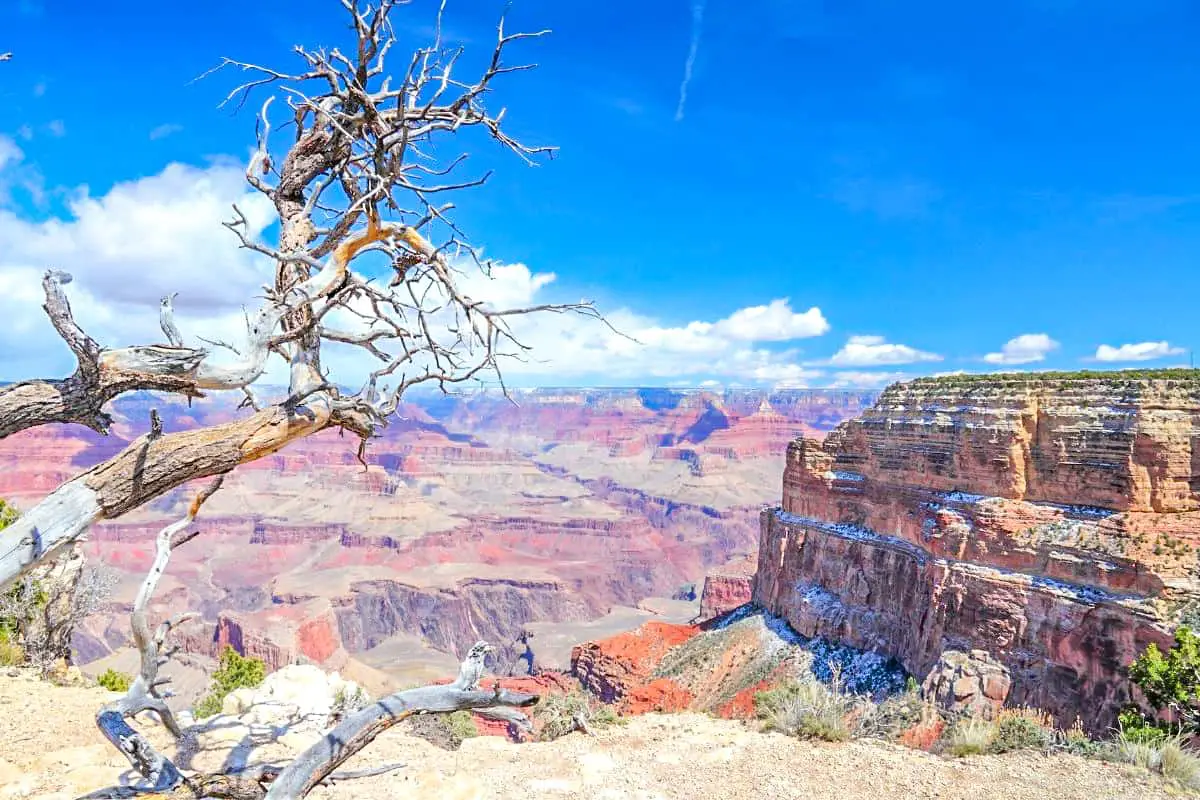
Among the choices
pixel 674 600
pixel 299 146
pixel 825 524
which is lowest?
pixel 674 600

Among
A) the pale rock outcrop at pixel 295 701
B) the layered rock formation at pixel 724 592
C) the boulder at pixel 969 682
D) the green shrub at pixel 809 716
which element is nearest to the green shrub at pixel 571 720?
the green shrub at pixel 809 716

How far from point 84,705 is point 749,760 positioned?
429 inches

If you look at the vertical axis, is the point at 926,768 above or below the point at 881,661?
above

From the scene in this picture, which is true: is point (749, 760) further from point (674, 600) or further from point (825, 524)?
point (674, 600)

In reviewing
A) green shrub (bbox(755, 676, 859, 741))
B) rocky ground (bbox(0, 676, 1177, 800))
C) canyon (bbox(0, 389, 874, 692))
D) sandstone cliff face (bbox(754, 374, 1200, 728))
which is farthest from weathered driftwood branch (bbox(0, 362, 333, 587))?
canyon (bbox(0, 389, 874, 692))

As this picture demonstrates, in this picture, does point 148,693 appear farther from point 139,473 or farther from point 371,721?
point 139,473

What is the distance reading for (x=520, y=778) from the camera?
8.70 m

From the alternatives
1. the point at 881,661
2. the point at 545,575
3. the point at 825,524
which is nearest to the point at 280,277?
the point at 881,661

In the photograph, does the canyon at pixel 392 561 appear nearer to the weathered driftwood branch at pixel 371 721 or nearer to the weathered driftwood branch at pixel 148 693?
the weathered driftwood branch at pixel 148 693

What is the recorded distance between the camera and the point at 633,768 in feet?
29.6

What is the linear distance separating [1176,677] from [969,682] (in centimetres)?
1007

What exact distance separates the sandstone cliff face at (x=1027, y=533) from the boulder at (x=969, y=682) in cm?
38

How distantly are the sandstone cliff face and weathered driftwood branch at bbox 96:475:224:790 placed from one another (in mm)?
23970

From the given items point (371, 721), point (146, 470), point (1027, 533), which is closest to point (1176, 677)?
point (1027, 533)
